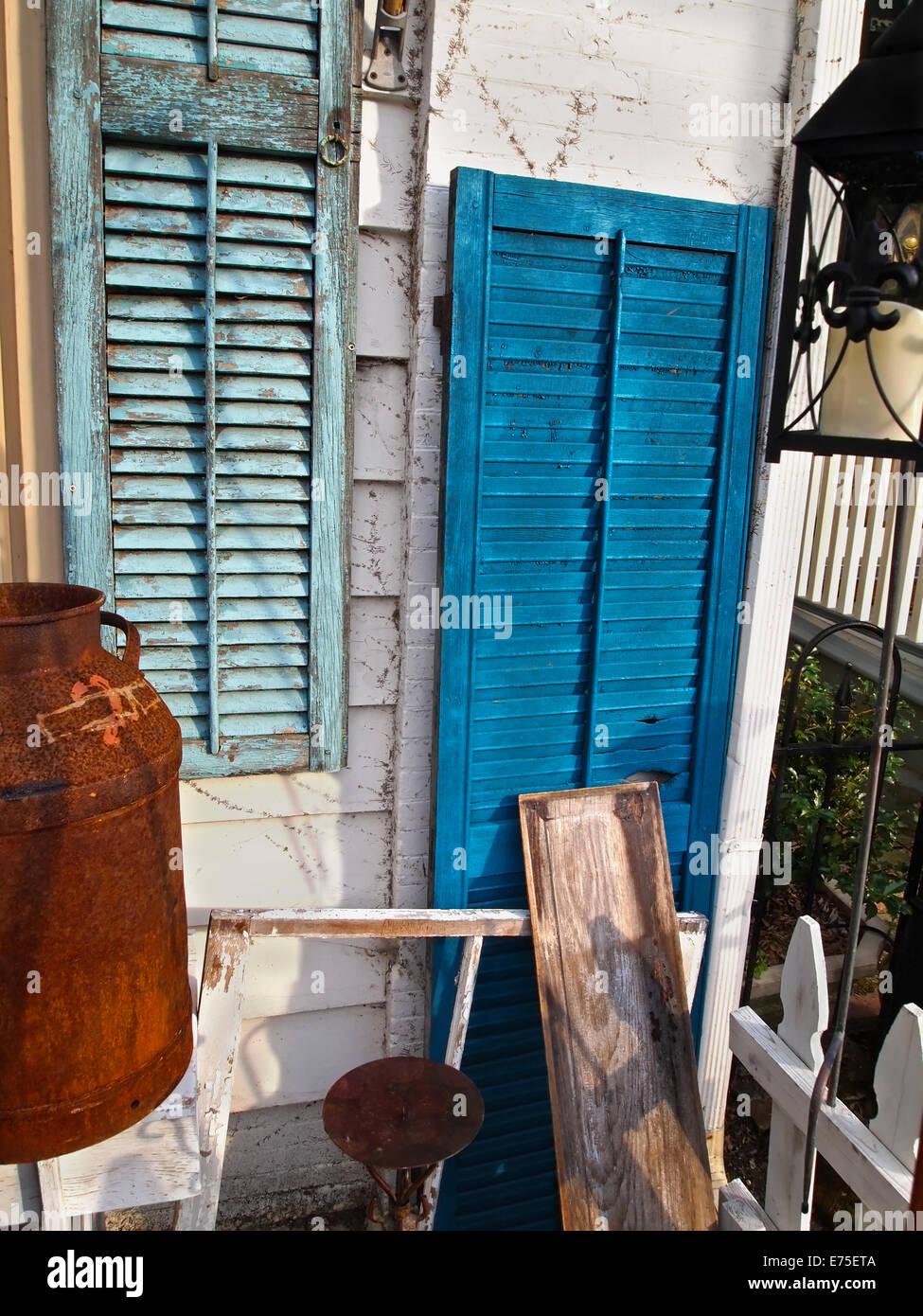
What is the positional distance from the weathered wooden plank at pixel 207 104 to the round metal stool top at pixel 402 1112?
7.96ft

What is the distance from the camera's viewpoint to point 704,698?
3.12 m

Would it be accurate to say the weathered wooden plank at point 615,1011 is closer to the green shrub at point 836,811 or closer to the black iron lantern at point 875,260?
the black iron lantern at point 875,260

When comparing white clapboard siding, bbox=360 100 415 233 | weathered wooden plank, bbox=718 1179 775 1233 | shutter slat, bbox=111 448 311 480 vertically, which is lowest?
weathered wooden plank, bbox=718 1179 775 1233

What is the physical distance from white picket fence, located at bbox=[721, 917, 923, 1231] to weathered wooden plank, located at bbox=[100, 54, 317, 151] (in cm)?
Answer: 242

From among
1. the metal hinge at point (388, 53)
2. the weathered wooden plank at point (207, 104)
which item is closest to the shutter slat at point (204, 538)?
the weathered wooden plank at point (207, 104)

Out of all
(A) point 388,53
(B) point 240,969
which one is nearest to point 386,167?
(A) point 388,53

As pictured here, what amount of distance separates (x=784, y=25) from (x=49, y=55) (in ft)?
6.77

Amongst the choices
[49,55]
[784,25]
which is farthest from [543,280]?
[49,55]

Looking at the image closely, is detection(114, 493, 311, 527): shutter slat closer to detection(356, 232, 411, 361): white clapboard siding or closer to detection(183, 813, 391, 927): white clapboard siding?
detection(356, 232, 411, 361): white clapboard siding

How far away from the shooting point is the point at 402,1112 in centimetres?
247

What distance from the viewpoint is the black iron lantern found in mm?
1539

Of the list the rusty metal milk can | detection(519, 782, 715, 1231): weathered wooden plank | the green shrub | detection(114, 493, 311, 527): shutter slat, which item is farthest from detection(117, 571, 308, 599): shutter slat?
the green shrub
